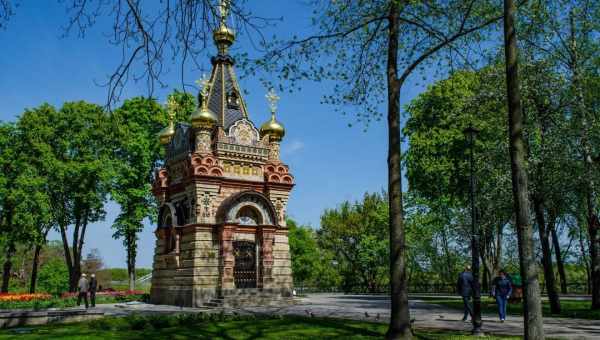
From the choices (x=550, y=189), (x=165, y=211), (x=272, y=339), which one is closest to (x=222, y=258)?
(x=165, y=211)

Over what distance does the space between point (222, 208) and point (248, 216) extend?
5.28 feet

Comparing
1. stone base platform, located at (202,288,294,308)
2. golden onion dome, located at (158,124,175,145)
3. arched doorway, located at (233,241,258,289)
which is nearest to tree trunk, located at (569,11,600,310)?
stone base platform, located at (202,288,294,308)

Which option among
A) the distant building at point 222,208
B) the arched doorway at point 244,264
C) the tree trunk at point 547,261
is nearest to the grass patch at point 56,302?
the distant building at point 222,208

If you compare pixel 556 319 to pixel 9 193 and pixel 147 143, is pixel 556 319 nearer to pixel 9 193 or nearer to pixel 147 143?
pixel 147 143

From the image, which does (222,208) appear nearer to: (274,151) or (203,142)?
(203,142)

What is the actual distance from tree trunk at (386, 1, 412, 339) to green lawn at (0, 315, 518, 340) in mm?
872

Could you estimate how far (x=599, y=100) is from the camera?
2255cm

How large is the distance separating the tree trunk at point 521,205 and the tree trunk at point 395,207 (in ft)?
10.5

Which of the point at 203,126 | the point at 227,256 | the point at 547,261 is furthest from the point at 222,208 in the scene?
the point at 547,261

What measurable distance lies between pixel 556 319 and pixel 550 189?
5.06m

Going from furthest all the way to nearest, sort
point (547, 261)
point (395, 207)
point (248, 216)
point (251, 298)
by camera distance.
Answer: point (248, 216) → point (251, 298) → point (547, 261) → point (395, 207)

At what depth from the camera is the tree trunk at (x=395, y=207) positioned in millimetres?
12914

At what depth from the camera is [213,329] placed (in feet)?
48.9

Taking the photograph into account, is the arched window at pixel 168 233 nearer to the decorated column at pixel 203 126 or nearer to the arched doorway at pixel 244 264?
the arched doorway at pixel 244 264
